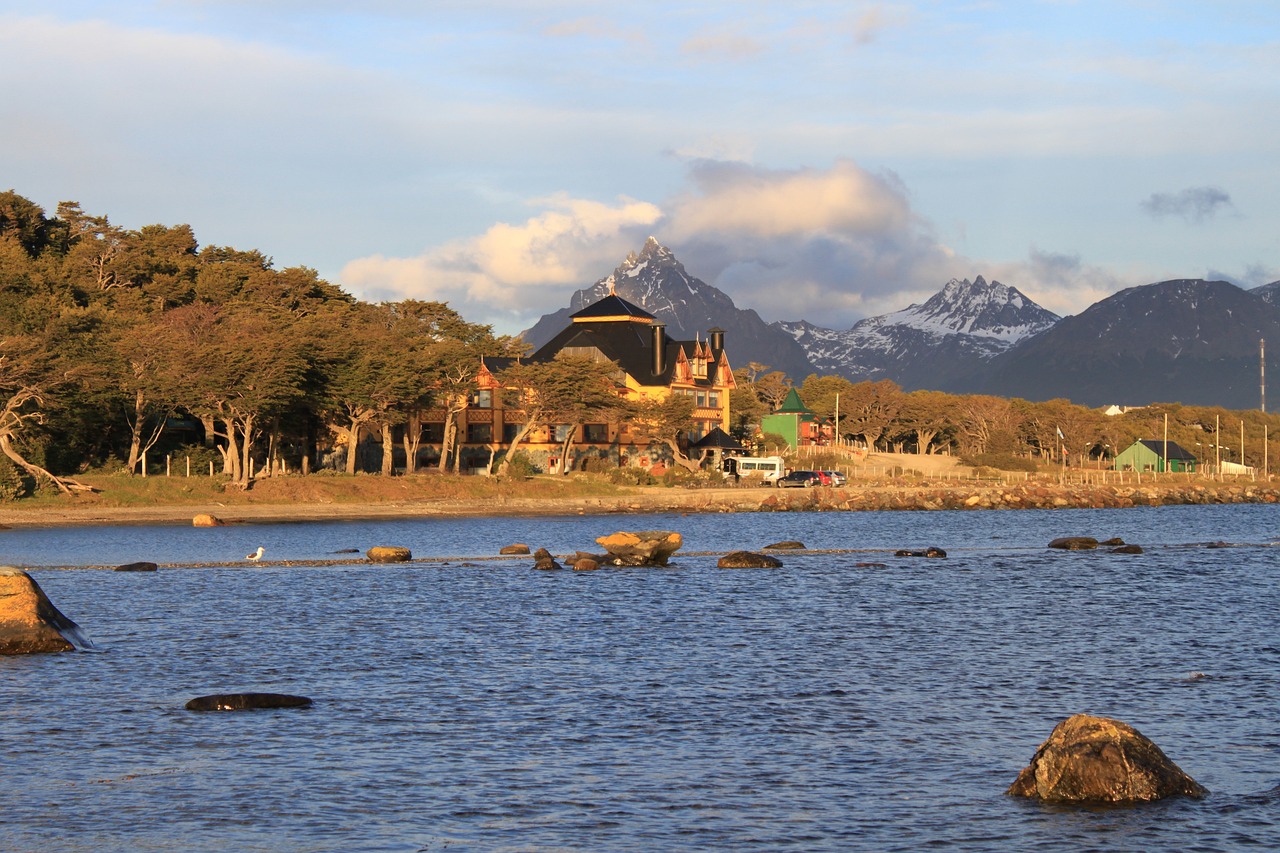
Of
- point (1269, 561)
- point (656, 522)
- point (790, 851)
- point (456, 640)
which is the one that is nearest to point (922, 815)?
point (790, 851)

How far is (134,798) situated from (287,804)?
1.93 m

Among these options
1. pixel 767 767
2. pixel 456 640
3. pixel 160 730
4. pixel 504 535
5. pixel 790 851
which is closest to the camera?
pixel 790 851

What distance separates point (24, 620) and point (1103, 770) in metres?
20.8

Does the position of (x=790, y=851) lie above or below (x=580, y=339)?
below

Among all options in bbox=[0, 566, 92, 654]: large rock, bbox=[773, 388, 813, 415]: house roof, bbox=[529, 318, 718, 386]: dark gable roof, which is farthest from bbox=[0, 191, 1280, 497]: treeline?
bbox=[0, 566, 92, 654]: large rock

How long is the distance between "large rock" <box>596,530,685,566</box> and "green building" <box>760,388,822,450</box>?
9244cm

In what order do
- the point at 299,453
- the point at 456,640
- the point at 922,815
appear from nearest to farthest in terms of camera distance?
the point at 922,815, the point at 456,640, the point at 299,453

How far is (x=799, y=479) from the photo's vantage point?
11250 centimetres

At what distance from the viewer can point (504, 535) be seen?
6988 centimetres

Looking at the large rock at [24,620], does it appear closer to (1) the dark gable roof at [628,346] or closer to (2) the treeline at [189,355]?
(2) the treeline at [189,355]

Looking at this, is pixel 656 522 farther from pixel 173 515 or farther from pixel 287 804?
pixel 287 804

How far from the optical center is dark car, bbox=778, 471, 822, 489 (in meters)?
110

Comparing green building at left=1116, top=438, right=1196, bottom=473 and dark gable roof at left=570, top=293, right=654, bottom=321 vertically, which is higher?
dark gable roof at left=570, top=293, right=654, bottom=321

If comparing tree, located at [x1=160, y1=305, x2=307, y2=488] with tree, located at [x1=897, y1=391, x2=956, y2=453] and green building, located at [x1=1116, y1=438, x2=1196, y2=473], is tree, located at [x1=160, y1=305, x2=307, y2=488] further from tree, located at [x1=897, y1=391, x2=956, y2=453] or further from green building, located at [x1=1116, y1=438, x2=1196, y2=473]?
green building, located at [x1=1116, y1=438, x2=1196, y2=473]
